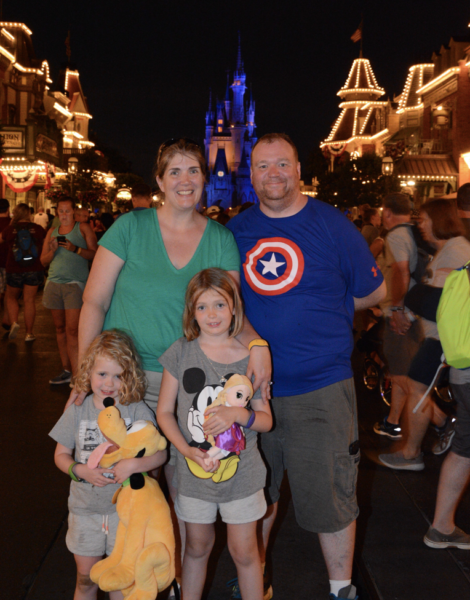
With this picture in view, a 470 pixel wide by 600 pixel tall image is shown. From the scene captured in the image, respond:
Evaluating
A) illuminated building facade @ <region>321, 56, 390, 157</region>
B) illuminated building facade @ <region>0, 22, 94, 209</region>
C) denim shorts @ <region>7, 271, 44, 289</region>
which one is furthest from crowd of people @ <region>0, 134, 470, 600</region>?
illuminated building facade @ <region>321, 56, 390, 157</region>

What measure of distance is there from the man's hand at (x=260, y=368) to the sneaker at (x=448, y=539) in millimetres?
1760

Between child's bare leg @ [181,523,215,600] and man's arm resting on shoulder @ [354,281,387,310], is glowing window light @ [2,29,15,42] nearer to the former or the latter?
man's arm resting on shoulder @ [354,281,387,310]

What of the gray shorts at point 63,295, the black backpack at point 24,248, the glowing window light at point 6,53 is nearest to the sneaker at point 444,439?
the gray shorts at point 63,295

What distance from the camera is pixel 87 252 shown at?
7430 millimetres

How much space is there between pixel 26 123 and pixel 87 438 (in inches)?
1223

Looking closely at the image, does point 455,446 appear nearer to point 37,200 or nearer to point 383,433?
point 383,433

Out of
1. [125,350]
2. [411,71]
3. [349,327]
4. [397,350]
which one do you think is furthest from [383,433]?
[411,71]

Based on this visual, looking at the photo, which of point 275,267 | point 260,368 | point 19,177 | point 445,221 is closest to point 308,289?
point 275,267

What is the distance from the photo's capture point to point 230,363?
2.73 m

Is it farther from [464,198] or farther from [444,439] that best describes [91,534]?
[464,198]

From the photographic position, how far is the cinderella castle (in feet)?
422

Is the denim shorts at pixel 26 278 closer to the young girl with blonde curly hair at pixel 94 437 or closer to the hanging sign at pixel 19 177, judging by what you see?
the young girl with blonde curly hair at pixel 94 437

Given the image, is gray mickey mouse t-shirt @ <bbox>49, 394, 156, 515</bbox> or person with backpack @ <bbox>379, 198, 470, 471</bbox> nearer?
gray mickey mouse t-shirt @ <bbox>49, 394, 156, 515</bbox>

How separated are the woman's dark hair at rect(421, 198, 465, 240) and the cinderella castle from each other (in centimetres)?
12047
